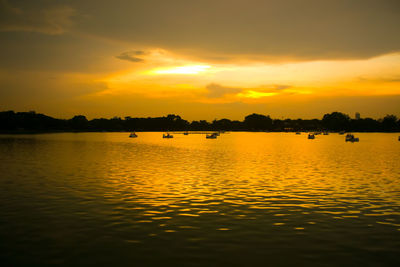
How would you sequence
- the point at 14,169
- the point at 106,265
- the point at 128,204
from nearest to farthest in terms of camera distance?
the point at 106,265, the point at 128,204, the point at 14,169

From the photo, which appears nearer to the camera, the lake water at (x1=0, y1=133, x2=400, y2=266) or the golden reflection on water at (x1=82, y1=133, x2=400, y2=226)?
the lake water at (x1=0, y1=133, x2=400, y2=266)

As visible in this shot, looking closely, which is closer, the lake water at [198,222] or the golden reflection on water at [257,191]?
the lake water at [198,222]

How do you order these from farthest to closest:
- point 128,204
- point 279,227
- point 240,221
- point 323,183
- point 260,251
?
point 323,183
point 128,204
point 240,221
point 279,227
point 260,251

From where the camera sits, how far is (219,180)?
37.1 m

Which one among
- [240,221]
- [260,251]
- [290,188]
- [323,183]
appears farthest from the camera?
[323,183]

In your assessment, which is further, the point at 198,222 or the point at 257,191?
the point at 257,191

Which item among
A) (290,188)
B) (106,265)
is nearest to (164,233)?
(106,265)

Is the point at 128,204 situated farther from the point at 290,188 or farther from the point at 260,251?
the point at 290,188

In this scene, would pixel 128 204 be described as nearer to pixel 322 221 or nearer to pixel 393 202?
pixel 322 221

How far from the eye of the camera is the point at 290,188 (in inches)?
1266

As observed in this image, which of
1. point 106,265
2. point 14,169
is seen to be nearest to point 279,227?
point 106,265

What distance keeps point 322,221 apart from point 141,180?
2111 centimetres

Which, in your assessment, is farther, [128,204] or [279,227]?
[128,204]

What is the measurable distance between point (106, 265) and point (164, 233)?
4561 mm
